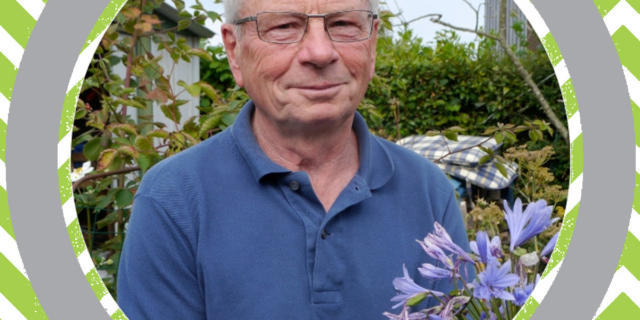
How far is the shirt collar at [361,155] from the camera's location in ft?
4.55

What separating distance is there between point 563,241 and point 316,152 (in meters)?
0.64

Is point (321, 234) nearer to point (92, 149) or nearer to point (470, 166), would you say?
point (92, 149)

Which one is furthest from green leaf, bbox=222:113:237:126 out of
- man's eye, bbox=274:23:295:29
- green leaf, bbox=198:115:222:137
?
man's eye, bbox=274:23:295:29

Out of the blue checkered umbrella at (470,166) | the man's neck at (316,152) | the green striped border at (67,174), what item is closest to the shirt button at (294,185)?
the man's neck at (316,152)

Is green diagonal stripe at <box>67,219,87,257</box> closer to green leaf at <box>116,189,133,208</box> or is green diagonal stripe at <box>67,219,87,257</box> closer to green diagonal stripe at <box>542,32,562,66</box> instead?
green leaf at <box>116,189,133,208</box>

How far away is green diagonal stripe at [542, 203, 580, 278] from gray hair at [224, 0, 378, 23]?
27.8 inches

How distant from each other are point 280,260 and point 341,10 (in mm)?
614

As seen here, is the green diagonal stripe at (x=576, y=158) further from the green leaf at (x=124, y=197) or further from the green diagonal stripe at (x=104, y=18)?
the green leaf at (x=124, y=197)

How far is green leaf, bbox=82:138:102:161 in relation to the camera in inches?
85.3

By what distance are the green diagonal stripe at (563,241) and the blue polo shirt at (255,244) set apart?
29cm

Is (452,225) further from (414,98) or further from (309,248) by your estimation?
(414,98)

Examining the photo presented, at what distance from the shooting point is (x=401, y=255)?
1400 mm

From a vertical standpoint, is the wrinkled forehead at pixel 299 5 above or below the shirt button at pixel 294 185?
above

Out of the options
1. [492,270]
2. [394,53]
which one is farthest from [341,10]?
[394,53]
